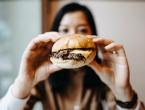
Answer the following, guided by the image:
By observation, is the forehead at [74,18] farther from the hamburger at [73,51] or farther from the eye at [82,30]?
the hamburger at [73,51]

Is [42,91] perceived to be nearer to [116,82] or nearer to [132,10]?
[116,82]

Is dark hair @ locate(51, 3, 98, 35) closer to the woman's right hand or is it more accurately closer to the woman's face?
the woman's face

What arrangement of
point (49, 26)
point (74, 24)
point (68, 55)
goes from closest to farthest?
point (68, 55), point (74, 24), point (49, 26)

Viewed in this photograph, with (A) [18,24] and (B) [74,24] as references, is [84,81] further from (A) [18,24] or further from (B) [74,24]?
(A) [18,24]

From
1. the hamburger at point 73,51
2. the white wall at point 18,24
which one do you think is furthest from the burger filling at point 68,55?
the white wall at point 18,24

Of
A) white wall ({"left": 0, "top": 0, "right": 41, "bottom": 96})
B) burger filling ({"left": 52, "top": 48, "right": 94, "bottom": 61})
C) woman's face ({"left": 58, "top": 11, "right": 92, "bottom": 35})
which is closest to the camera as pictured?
burger filling ({"left": 52, "top": 48, "right": 94, "bottom": 61})

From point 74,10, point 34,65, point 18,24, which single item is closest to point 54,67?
point 34,65

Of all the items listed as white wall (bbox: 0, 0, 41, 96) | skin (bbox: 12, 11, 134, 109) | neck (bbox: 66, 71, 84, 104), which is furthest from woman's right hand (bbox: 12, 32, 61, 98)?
white wall (bbox: 0, 0, 41, 96)
